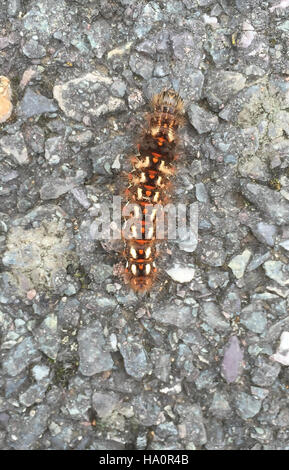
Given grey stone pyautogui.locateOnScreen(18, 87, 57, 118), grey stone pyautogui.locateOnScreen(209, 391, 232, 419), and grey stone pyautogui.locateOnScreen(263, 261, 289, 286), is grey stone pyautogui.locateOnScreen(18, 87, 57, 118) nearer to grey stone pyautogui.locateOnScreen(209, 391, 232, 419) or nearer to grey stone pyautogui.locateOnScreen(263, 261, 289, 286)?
grey stone pyautogui.locateOnScreen(263, 261, 289, 286)

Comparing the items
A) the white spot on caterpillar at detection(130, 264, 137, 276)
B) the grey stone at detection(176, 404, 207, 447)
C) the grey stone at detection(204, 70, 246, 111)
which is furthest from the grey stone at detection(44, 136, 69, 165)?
the grey stone at detection(176, 404, 207, 447)

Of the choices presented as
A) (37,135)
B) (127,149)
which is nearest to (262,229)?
(127,149)

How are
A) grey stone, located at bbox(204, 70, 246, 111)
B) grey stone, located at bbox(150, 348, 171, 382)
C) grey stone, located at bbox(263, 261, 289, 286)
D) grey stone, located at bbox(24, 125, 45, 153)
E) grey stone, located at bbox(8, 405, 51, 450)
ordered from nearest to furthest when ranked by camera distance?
grey stone, located at bbox(8, 405, 51, 450)
grey stone, located at bbox(150, 348, 171, 382)
grey stone, located at bbox(263, 261, 289, 286)
grey stone, located at bbox(24, 125, 45, 153)
grey stone, located at bbox(204, 70, 246, 111)

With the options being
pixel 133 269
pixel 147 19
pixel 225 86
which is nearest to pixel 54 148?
pixel 133 269

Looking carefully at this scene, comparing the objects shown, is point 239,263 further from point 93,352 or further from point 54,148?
point 54,148

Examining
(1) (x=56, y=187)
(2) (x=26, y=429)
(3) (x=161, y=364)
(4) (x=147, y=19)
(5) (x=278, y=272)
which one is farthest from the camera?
(4) (x=147, y=19)

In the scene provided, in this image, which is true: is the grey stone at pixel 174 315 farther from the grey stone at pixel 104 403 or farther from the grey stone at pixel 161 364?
the grey stone at pixel 104 403
